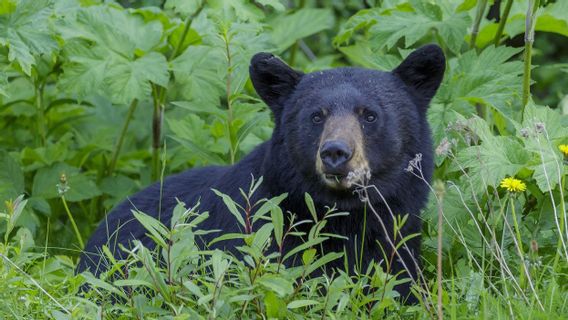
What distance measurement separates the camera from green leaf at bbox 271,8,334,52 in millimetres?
6598

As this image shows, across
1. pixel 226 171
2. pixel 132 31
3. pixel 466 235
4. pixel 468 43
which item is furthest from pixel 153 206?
pixel 468 43

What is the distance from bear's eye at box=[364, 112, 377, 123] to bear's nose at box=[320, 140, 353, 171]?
1.17 feet

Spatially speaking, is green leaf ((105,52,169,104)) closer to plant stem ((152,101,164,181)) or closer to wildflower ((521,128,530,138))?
plant stem ((152,101,164,181))

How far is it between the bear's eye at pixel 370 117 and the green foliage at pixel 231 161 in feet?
1.18

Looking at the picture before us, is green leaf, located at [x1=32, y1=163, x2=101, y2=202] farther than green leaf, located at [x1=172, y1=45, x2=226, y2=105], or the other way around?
green leaf, located at [x1=32, y1=163, x2=101, y2=202]

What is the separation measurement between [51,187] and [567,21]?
3094mm

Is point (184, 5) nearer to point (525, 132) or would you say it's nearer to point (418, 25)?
point (418, 25)

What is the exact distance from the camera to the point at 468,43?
5727 millimetres

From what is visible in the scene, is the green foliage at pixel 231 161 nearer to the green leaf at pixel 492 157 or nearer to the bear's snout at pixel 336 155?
the green leaf at pixel 492 157

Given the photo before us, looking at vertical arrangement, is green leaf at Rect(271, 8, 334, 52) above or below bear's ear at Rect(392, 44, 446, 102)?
below

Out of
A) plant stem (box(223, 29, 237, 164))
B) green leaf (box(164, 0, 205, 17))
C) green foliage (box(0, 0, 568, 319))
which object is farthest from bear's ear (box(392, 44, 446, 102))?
green leaf (box(164, 0, 205, 17))

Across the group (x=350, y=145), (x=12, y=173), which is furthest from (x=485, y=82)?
(x=12, y=173)

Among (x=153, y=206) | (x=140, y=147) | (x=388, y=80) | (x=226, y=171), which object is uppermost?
(x=388, y=80)

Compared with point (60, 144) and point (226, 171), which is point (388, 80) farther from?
point (60, 144)
